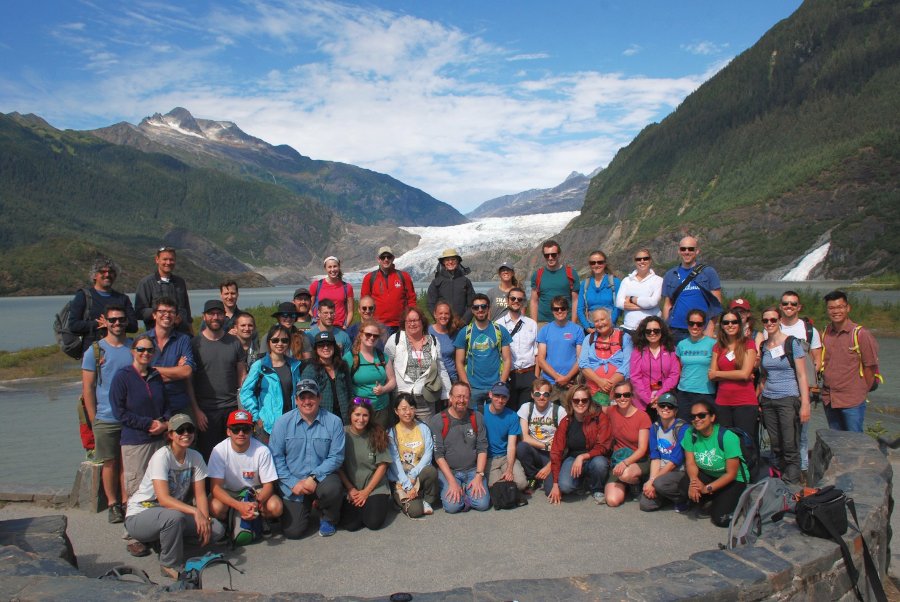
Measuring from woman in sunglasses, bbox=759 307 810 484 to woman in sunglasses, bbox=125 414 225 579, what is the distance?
17.8ft

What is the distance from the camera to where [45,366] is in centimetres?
2261

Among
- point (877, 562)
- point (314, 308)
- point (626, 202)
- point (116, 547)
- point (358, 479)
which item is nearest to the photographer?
point (877, 562)

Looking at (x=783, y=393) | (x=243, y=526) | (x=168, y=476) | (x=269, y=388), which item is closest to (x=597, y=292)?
(x=783, y=393)

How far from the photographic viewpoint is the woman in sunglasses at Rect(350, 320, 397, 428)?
6.85 meters

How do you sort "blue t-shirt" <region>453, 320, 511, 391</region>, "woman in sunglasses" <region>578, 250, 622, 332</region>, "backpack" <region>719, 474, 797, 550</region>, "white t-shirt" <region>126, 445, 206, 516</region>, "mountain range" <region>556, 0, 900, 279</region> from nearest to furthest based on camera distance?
"backpack" <region>719, 474, 797, 550</region> < "white t-shirt" <region>126, 445, 206, 516</region> < "blue t-shirt" <region>453, 320, 511, 391</region> < "woman in sunglasses" <region>578, 250, 622, 332</region> < "mountain range" <region>556, 0, 900, 279</region>

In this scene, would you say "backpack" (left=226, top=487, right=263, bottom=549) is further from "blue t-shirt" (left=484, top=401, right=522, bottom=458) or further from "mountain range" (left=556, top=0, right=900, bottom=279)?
"mountain range" (left=556, top=0, right=900, bottom=279)

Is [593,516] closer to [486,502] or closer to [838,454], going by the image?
[486,502]

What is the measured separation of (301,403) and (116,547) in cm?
200

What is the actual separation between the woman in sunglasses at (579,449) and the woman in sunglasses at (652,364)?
1.82 feet

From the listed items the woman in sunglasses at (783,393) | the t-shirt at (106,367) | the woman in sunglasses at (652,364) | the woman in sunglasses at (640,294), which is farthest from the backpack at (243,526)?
the woman in sunglasses at (783,393)

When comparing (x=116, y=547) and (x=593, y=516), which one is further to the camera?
(x=593, y=516)

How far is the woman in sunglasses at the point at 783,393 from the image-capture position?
666 centimetres

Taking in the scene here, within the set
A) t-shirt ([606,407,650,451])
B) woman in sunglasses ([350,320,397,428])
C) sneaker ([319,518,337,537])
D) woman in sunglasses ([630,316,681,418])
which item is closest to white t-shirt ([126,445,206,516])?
sneaker ([319,518,337,537])

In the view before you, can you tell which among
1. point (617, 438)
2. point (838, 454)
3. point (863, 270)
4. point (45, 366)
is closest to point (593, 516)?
point (617, 438)
